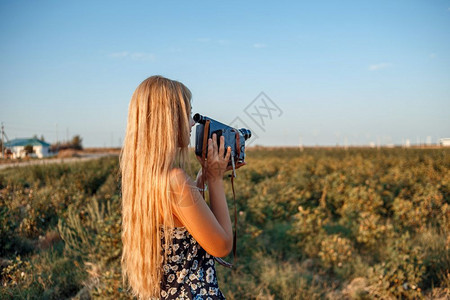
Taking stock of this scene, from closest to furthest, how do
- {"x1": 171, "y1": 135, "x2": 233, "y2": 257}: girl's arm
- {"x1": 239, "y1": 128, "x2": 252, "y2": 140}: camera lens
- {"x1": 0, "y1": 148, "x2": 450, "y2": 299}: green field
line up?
{"x1": 171, "y1": 135, "x2": 233, "y2": 257}: girl's arm → {"x1": 239, "y1": 128, "x2": 252, "y2": 140}: camera lens → {"x1": 0, "y1": 148, "x2": 450, "y2": 299}: green field

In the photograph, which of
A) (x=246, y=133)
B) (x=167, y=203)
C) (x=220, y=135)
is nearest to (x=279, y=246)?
(x=246, y=133)

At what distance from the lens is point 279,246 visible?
17.4ft

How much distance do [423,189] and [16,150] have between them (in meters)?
8.24

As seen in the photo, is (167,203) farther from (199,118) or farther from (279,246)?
(279,246)

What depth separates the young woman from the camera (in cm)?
144

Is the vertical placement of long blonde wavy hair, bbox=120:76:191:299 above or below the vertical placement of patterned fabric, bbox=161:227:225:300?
above

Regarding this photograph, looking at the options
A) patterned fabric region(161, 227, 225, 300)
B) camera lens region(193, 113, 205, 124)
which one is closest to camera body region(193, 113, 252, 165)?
camera lens region(193, 113, 205, 124)

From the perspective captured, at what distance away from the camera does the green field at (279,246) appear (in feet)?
12.5

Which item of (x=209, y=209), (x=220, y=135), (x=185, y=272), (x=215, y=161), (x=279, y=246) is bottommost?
(x=279, y=246)

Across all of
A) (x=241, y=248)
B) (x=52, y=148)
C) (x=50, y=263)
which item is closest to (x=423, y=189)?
(x=241, y=248)

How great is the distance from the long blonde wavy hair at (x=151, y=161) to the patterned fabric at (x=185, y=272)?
2.3 inches

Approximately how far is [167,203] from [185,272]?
41 centimetres

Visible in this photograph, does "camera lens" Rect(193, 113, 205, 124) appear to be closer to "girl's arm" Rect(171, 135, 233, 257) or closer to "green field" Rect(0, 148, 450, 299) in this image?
"girl's arm" Rect(171, 135, 233, 257)

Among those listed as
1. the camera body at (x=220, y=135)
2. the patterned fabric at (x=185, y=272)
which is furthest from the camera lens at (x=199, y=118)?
the patterned fabric at (x=185, y=272)
